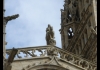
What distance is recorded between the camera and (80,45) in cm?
3272

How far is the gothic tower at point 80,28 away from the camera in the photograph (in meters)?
28.5

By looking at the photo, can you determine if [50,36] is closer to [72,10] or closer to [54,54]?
[54,54]

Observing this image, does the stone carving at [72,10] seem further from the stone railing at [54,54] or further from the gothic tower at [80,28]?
the stone railing at [54,54]

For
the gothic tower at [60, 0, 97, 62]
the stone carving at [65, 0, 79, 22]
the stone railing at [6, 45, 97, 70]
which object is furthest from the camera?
the stone carving at [65, 0, 79, 22]

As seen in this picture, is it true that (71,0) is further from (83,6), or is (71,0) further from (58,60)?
(58,60)

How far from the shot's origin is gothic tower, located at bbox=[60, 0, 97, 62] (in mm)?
28531

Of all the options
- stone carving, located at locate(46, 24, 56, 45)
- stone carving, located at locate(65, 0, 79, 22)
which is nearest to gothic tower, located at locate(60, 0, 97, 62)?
stone carving, located at locate(65, 0, 79, 22)

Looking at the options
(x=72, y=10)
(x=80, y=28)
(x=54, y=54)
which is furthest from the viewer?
(x=72, y=10)

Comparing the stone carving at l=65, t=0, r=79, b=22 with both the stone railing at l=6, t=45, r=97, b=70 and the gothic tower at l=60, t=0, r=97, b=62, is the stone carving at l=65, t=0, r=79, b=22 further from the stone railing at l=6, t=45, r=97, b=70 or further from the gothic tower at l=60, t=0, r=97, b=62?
the stone railing at l=6, t=45, r=97, b=70

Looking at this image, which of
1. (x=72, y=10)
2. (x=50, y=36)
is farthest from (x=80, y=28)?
(x=50, y=36)

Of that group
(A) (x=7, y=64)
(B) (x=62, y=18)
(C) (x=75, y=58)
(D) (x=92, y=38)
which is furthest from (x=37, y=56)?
(B) (x=62, y=18)

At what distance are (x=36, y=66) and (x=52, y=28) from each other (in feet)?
8.41

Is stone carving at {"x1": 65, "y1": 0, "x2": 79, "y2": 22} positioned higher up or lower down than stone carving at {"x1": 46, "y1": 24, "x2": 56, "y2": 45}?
higher up

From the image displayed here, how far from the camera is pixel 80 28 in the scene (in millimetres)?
32969
